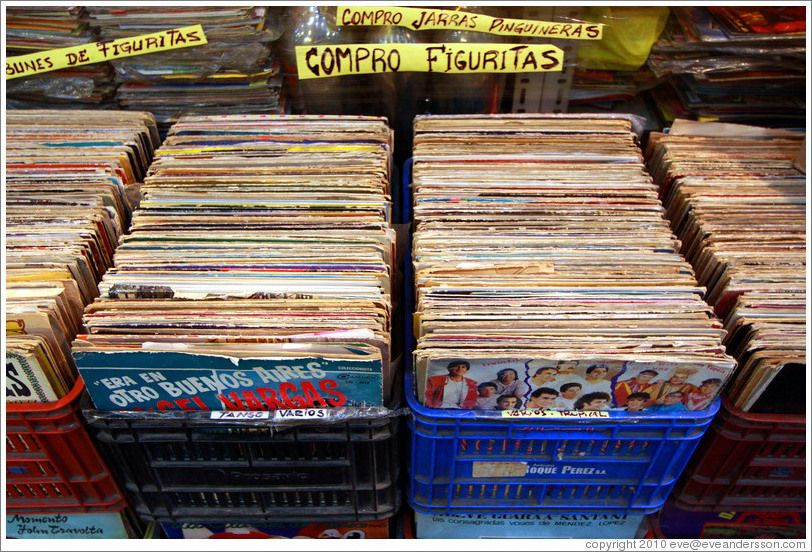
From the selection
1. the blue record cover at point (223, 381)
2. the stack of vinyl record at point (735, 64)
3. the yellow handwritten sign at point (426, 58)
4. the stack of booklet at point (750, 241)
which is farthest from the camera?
the stack of vinyl record at point (735, 64)

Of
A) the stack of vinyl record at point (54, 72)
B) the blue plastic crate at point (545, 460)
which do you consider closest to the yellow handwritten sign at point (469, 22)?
the stack of vinyl record at point (54, 72)

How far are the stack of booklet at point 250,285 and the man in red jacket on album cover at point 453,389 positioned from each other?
0.46 feet

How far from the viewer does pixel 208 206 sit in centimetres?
185

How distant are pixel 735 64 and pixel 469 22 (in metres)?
1.07

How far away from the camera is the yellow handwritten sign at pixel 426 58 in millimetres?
2094

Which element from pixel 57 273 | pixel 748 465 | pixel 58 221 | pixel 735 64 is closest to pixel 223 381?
pixel 57 273

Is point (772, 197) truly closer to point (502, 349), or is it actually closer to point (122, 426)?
point (502, 349)

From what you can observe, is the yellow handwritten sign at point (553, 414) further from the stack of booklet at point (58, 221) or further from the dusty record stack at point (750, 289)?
the stack of booklet at point (58, 221)

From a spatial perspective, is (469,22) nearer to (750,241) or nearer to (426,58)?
(426,58)

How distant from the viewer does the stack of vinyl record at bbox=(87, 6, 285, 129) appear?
2.22m

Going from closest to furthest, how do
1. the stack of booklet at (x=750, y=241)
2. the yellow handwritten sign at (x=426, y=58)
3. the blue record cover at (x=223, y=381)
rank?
1. the blue record cover at (x=223, y=381)
2. the stack of booklet at (x=750, y=241)
3. the yellow handwritten sign at (x=426, y=58)

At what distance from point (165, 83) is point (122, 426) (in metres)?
1.50

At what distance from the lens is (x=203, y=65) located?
237 cm

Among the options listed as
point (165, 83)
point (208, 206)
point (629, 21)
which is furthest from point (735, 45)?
point (165, 83)
